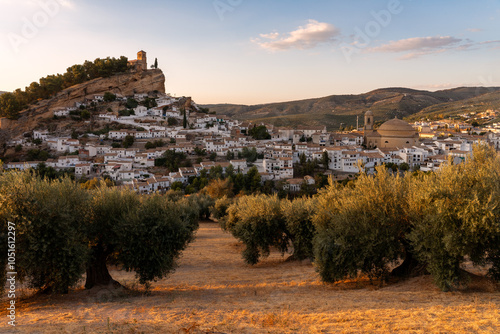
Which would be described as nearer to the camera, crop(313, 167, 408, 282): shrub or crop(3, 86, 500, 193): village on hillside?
crop(313, 167, 408, 282): shrub

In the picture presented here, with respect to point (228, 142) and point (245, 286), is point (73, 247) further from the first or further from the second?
point (228, 142)

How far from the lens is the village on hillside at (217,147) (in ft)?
155

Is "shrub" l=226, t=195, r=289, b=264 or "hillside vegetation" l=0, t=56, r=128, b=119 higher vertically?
"hillside vegetation" l=0, t=56, r=128, b=119

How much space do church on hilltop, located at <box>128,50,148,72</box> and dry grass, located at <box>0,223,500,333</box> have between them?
280 ft

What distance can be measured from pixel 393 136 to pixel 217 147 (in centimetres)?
3278

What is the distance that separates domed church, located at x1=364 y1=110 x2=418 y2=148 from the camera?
5797cm

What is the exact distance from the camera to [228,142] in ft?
193

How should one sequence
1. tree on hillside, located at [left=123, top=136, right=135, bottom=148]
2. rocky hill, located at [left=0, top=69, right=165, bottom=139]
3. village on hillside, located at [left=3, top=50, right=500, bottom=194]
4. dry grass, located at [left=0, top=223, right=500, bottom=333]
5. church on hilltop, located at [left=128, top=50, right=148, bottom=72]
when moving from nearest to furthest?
dry grass, located at [left=0, top=223, right=500, bottom=333]
village on hillside, located at [left=3, top=50, right=500, bottom=194]
tree on hillside, located at [left=123, top=136, right=135, bottom=148]
rocky hill, located at [left=0, top=69, right=165, bottom=139]
church on hilltop, located at [left=128, top=50, right=148, bottom=72]

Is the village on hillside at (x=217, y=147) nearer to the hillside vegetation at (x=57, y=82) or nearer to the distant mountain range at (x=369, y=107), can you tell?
the hillside vegetation at (x=57, y=82)

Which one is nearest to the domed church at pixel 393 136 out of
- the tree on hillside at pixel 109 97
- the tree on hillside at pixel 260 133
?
the tree on hillside at pixel 260 133

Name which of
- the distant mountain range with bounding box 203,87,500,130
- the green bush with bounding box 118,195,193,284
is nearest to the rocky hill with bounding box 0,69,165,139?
the distant mountain range with bounding box 203,87,500,130

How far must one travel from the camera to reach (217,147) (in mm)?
58125

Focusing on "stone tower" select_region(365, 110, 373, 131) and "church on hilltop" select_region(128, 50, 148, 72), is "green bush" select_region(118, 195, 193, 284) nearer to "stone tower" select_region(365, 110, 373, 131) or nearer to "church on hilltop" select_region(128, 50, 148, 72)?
"stone tower" select_region(365, 110, 373, 131)

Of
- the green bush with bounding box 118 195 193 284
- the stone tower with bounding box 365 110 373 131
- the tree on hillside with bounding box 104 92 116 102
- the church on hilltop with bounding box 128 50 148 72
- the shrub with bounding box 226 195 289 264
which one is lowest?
the shrub with bounding box 226 195 289 264
